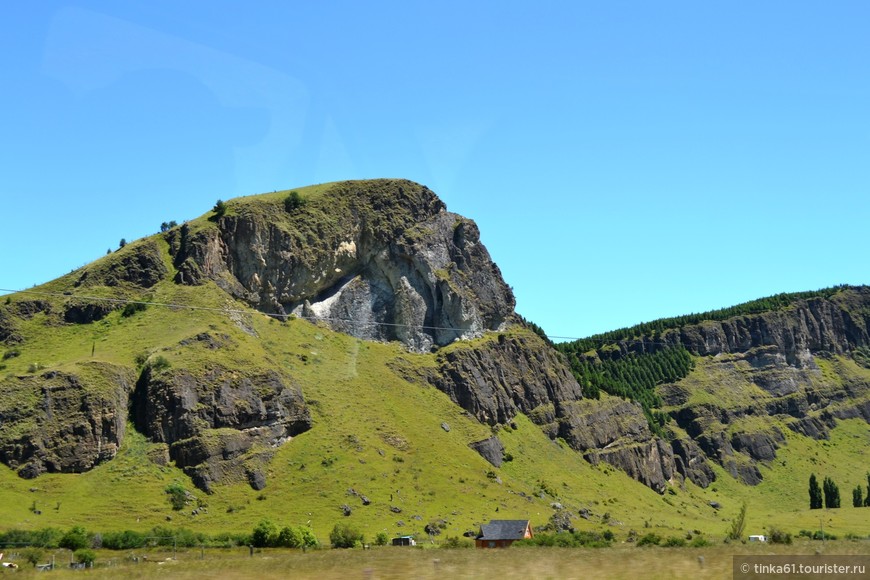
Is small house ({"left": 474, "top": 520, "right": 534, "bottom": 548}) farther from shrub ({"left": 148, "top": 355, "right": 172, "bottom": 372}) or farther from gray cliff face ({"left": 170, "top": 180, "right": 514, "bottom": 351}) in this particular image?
gray cliff face ({"left": 170, "top": 180, "right": 514, "bottom": 351})

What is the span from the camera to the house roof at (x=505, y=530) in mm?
103438

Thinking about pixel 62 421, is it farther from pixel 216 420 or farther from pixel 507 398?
pixel 507 398

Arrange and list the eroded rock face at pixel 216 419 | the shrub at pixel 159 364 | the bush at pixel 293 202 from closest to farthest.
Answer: the eroded rock face at pixel 216 419
the shrub at pixel 159 364
the bush at pixel 293 202

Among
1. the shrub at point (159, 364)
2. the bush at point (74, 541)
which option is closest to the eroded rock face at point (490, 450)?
the shrub at point (159, 364)

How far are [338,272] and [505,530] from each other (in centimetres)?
9817

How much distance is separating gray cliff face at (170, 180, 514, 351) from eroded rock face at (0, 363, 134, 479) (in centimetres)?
4291

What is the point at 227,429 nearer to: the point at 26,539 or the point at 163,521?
the point at 163,521

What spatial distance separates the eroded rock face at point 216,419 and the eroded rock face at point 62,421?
5.29m

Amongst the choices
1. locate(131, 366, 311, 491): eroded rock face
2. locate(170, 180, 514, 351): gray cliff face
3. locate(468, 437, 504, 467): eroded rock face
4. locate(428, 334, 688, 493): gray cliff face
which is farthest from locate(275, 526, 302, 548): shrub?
locate(428, 334, 688, 493): gray cliff face

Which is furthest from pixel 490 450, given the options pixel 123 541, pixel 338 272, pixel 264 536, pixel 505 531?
pixel 123 541

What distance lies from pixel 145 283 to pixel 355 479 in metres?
60.2

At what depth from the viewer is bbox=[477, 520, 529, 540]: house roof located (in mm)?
103438

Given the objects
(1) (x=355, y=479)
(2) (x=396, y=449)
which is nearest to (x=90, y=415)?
→ (1) (x=355, y=479)

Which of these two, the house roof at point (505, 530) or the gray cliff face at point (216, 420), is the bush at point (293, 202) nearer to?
the gray cliff face at point (216, 420)
